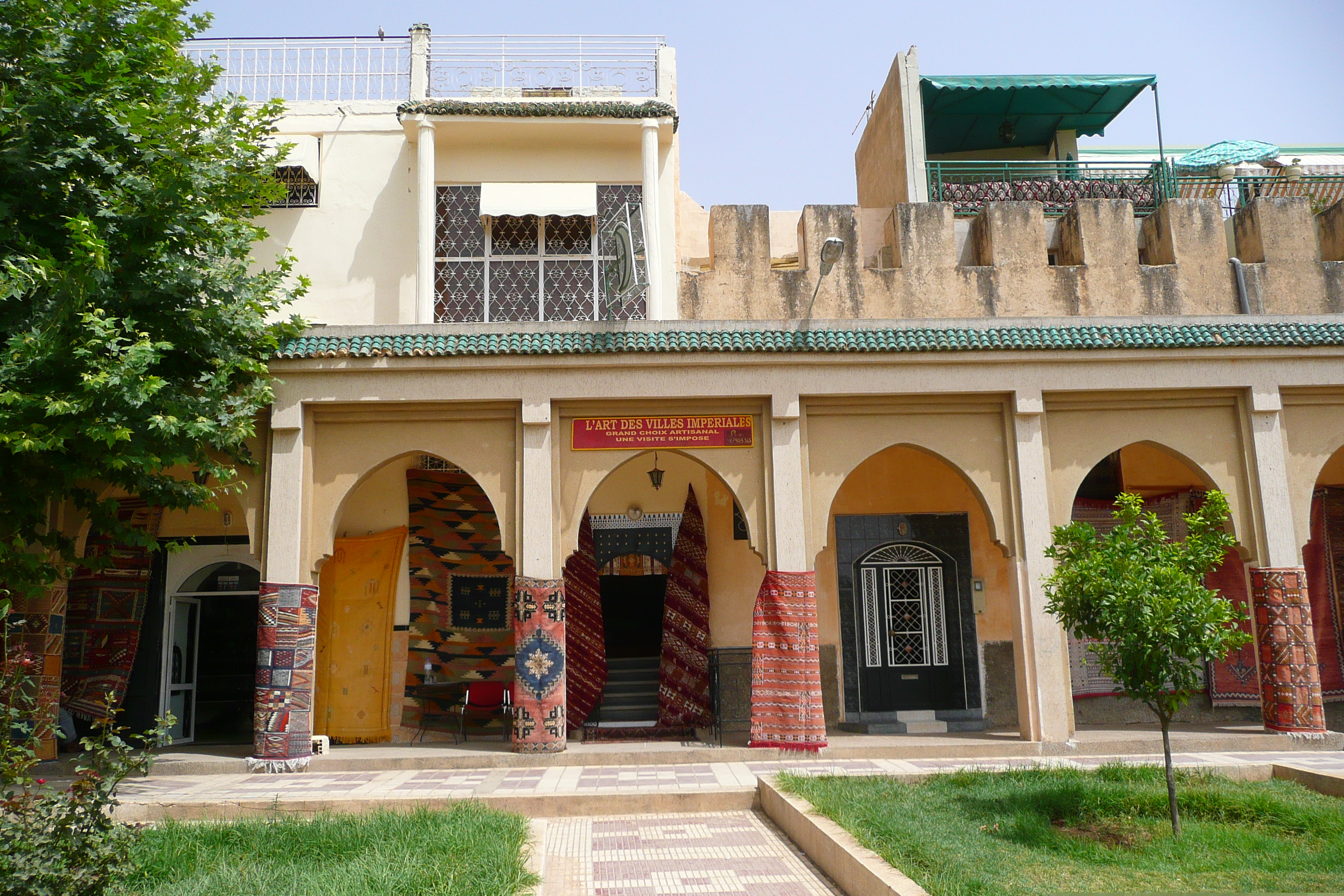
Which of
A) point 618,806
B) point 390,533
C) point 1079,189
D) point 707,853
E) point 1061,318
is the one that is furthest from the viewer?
point 1079,189

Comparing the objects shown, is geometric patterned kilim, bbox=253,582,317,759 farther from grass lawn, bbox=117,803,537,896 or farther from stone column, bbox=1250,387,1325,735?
stone column, bbox=1250,387,1325,735

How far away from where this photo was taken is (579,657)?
42.3 feet

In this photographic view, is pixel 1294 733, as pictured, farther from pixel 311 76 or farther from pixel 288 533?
pixel 311 76

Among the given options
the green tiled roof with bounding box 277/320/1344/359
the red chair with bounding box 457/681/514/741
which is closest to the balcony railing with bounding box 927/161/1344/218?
the green tiled roof with bounding box 277/320/1344/359

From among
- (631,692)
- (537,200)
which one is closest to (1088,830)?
(631,692)

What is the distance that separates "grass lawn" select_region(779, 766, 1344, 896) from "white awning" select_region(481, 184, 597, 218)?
25.8ft

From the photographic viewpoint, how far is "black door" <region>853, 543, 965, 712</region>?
12.7 m

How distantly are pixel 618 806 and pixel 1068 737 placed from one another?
514cm

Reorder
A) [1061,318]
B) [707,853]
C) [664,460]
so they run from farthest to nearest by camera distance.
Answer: [664,460] → [1061,318] → [707,853]

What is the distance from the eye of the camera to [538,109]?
12945mm

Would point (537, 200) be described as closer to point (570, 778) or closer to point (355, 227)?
point (355, 227)

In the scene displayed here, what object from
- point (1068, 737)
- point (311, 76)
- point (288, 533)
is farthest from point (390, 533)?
point (1068, 737)

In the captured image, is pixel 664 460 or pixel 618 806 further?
pixel 664 460

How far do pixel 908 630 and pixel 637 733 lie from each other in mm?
3707
